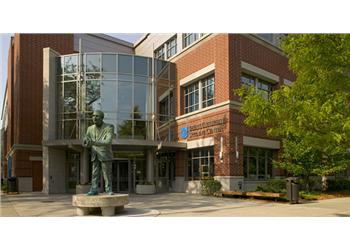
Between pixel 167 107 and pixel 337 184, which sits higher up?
pixel 167 107

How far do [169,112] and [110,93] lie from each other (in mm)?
4579

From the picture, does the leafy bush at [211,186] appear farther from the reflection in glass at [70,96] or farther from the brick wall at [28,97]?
the brick wall at [28,97]

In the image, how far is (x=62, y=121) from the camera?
2511 cm

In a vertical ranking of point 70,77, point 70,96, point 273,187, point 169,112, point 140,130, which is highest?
point 70,77

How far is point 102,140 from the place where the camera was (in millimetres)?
12164

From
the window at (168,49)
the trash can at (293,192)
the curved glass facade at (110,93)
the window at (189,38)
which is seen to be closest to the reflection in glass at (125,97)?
the curved glass facade at (110,93)

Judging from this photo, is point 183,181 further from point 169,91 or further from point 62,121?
point 62,121

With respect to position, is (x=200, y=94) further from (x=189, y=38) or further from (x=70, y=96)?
(x=70, y=96)

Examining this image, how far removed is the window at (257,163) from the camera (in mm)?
23359

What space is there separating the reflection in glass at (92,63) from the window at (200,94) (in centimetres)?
632

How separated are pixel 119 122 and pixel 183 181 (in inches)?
228

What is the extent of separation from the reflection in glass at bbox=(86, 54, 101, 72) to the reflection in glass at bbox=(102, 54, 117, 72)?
34 centimetres

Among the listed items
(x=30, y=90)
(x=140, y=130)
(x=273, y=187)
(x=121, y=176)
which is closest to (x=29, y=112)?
(x=30, y=90)

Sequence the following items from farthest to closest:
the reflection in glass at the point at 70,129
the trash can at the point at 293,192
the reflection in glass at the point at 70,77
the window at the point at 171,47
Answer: the window at the point at 171,47
the reflection in glass at the point at 70,77
the reflection in glass at the point at 70,129
the trash can at the point at 293,192
